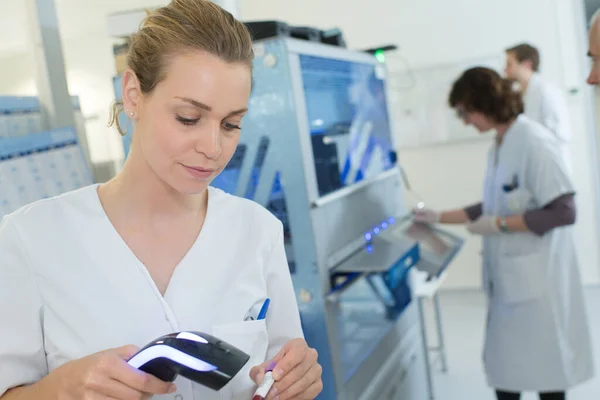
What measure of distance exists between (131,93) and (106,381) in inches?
18.3

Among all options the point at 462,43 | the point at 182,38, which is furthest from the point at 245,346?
the point at 462,43

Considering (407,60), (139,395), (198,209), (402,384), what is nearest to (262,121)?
(198,209)

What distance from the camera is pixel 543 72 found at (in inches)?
177

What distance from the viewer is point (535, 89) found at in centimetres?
411

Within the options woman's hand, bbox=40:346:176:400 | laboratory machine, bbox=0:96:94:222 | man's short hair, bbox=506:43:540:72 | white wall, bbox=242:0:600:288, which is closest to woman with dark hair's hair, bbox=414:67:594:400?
laboratory machine, bbox=0:96:94:222

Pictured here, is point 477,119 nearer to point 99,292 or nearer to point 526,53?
point 99,292

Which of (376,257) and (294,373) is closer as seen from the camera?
(294,373)

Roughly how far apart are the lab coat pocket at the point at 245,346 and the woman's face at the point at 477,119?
5.22 feet

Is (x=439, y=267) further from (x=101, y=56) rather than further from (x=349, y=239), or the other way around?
(x=101, y=56)

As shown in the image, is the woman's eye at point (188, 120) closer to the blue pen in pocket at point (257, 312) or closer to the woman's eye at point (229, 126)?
the woman's eye at point (229, 126)

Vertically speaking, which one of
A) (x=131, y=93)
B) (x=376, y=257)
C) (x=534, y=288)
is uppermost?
(x=131, y=93)

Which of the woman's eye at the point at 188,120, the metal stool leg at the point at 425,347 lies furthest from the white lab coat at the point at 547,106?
the woman's eye at the point at 188,120

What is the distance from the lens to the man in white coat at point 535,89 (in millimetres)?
4078

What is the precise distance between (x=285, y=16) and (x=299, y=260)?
12.2 ft
